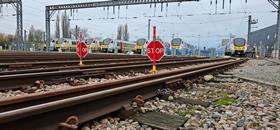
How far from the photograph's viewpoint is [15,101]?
3084 mm

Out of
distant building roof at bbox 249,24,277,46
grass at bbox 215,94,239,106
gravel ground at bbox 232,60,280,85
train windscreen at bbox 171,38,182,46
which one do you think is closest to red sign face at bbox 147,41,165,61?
grass at bbox 215,94,239,106

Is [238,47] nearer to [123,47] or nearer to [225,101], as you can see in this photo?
[123,47]

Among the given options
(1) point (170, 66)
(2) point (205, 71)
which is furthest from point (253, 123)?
(1) point (170, 66)

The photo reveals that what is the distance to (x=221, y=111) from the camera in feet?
14.8

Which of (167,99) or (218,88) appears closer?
(167,99)

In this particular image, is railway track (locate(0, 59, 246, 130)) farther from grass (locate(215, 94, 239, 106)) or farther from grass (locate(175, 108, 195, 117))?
grass (locate(215, 94, 239, 106))

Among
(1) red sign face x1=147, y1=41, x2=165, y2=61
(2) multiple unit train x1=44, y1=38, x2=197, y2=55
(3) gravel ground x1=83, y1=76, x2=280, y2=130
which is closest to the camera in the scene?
(3) gravel ground x1=83, y1=76, x2=280, y2=130

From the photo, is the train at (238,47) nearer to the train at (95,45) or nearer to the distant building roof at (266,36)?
the train at (95,45)

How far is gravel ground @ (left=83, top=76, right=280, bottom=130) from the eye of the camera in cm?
362

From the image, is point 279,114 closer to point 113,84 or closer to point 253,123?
point 253,123

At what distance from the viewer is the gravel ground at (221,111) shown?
362cm

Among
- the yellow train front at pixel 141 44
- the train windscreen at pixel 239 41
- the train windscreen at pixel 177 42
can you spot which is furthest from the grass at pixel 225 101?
the yellow train front at pixel 141 44

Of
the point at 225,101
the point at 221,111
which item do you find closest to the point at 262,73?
the point at 225,101

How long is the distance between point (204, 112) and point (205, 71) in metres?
5.14
